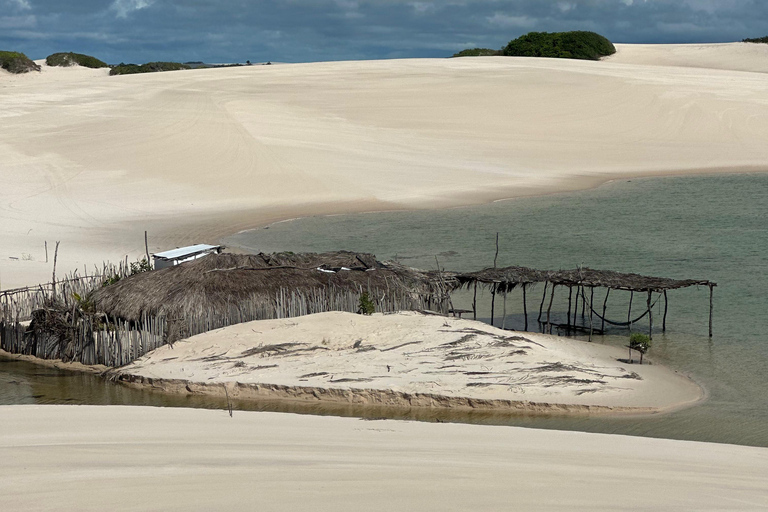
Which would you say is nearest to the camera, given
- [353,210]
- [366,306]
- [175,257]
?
[366,306]

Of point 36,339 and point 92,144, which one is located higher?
point 92,144

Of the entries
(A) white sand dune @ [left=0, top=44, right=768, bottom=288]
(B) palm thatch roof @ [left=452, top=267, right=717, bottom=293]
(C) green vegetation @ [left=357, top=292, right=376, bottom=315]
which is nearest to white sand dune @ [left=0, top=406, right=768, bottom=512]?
(C) green vegetation @ [left=357, top=292, right=376, bottom=315]

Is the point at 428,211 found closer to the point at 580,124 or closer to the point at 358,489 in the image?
the point at 580,124

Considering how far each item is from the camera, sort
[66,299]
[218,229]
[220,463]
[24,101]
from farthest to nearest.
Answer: [24,101], [218,229], [66,299], [220,463]

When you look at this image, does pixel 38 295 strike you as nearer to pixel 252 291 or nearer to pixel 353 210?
pixel 252 291

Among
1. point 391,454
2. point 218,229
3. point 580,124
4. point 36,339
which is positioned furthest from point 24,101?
point 391,454

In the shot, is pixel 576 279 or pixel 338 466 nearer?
pixel 338 466

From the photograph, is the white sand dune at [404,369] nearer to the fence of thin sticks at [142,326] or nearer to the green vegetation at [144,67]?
the fence of thin sticks at [142,326]

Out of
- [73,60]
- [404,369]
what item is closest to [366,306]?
[404,369]

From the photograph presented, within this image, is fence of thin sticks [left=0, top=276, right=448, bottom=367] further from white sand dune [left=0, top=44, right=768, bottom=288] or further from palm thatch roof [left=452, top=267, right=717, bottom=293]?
white sand dune [left=0, top=44, right=768, bottom=288]
